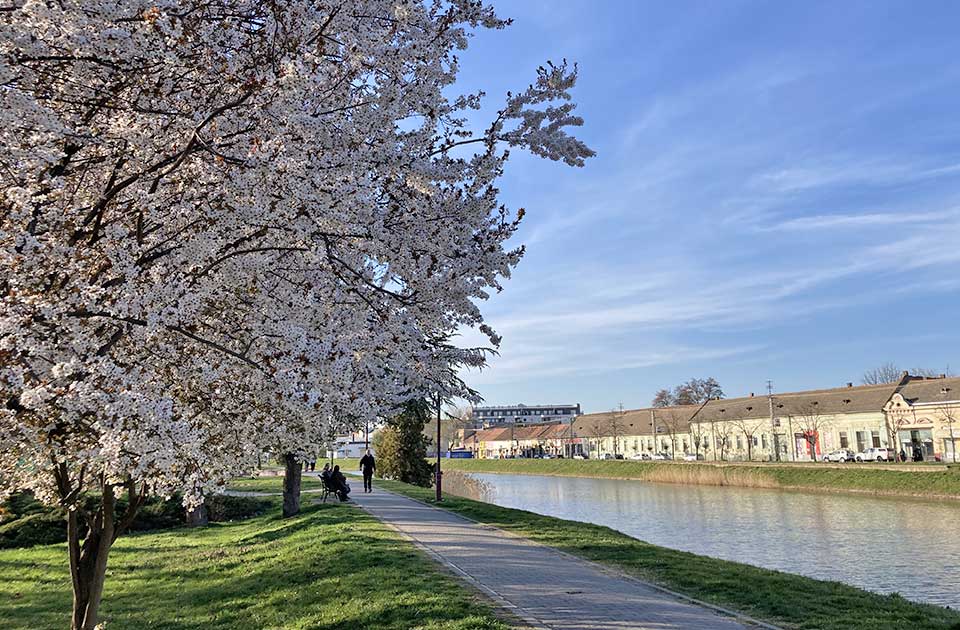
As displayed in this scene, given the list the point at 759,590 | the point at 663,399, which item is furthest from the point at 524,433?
the point at 759,590

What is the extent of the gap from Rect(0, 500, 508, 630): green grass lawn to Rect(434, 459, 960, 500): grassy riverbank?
32.2 meters

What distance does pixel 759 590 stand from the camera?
10.0 m

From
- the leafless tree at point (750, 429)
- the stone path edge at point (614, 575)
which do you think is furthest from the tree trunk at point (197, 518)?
the leafless tree at point (750, 429)

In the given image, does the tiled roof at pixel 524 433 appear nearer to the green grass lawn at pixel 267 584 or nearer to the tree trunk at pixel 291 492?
the tree trunk at pixel 291 492

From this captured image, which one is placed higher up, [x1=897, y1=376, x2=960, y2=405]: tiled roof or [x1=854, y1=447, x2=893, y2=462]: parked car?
[x1=897, y1=376, x2=960, y2=405]: tiled roof

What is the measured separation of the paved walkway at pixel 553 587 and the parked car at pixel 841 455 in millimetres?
52369

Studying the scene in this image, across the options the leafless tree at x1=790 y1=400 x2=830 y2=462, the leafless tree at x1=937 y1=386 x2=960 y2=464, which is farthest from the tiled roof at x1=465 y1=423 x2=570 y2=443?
the leafless tree at x1=937 y1=386 x2=960 y2=464

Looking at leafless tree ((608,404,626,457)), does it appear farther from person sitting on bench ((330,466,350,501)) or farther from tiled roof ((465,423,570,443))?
person sitting on bench ((330,466,350,501))

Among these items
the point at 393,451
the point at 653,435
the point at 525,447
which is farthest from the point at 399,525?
the point at 525,447

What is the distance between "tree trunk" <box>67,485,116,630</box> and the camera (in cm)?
842

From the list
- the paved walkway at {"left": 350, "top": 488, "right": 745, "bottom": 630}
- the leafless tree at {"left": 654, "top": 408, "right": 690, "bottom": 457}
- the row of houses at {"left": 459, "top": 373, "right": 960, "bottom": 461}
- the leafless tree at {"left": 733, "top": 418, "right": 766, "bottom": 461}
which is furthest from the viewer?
the leafless tree at {"left": 654, "top": 408, "right": 690, "bottom": 457}

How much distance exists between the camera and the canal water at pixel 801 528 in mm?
16703

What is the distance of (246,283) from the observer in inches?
239

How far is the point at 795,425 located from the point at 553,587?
6941 centimetres
